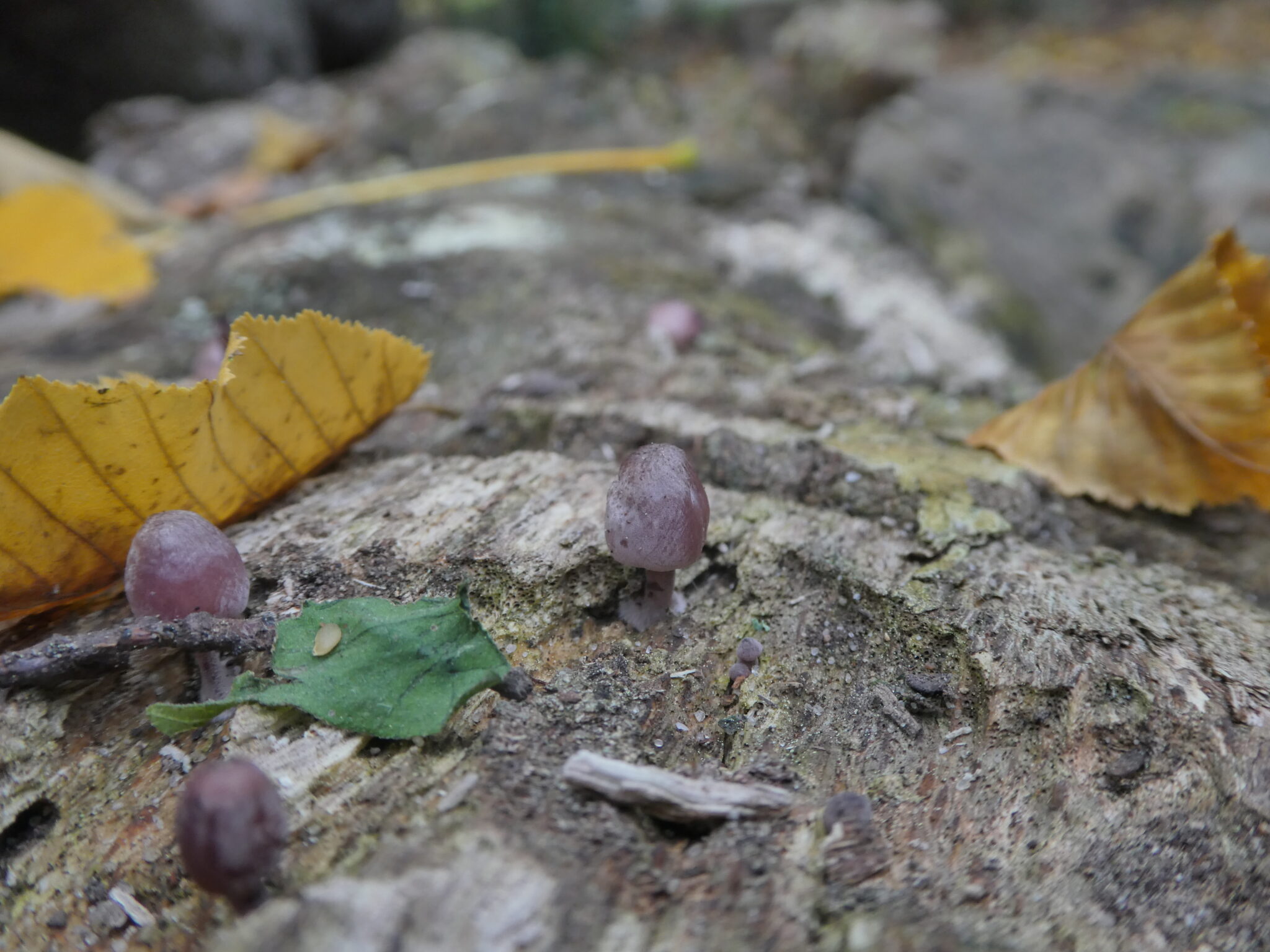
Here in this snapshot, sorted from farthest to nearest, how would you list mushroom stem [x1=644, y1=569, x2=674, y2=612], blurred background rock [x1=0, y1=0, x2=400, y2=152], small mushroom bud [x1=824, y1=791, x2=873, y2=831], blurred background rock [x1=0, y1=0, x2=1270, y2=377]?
blurred background rock [x1=0, y1=0, x2=400, y2=152]
blurred background rock [x1=0, y1=0, x2=1270, y2=377]
mushroom stem [x1=644, y1=569, x2=674, y2=612]
small mushroom bud [x1=824, y1=791, x2=873, y2=831]

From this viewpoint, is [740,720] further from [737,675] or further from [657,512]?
[657,512]

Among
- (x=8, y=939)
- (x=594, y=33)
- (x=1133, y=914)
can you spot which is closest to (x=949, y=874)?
(x=1133, y=914)

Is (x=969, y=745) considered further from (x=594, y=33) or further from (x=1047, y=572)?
(x=594, y=33)

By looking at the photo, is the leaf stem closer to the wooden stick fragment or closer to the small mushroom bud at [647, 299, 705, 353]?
the small mushroom bud at [647, 299, 705, 353]

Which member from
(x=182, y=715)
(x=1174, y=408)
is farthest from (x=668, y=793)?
(x=1174, y=408)

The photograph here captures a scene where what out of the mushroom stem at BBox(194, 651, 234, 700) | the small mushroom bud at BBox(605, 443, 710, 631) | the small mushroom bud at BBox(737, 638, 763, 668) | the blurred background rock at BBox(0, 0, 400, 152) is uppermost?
the blurred background rock at BBox(0, 0, 400, 152)

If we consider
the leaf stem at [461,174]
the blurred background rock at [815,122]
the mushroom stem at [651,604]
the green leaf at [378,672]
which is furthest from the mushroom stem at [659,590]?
the leaf stem at [461,174]

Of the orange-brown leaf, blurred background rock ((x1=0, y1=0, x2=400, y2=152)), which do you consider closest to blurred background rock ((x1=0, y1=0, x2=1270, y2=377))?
blurred background rock ((x1=0, y1=0, x2=400, y2=152))
